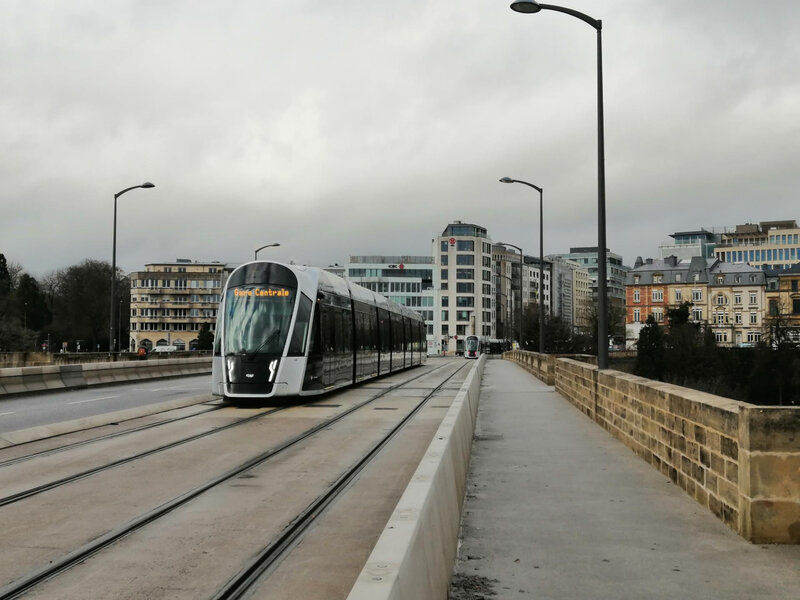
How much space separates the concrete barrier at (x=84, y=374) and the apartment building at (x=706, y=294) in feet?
348

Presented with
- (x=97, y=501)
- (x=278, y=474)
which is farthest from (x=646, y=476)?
(x=97, y=501)

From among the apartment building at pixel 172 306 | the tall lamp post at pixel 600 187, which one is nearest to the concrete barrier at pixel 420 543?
the tall lamp post at pixel 600 187

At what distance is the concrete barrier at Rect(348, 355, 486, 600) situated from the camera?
335 centimetres

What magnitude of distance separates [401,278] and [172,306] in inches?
1600

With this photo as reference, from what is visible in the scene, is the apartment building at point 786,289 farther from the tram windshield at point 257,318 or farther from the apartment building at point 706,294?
the tram windshield at point 257,318

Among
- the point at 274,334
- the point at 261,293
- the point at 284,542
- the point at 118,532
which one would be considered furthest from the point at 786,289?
the point at 118,532

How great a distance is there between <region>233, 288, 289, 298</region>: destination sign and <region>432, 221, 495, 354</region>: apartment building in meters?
130

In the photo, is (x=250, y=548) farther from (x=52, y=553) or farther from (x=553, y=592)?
(x=553, y=592)

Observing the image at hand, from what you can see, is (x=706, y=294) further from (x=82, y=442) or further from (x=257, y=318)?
(x=82, y=442)

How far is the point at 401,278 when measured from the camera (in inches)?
5999

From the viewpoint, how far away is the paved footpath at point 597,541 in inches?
217

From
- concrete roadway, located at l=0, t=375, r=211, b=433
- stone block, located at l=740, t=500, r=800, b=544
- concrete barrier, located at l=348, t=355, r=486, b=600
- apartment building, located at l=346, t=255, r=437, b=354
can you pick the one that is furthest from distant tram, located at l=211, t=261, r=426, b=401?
apartment building, located at l=346, t=255, r=437, b=354

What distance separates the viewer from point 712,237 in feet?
655

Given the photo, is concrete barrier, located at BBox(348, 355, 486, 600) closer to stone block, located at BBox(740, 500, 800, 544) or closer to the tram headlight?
stone block, located at BBox(740, 500, 800, 544)
